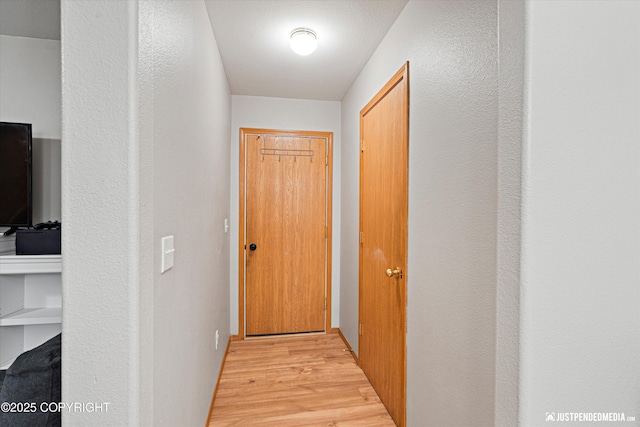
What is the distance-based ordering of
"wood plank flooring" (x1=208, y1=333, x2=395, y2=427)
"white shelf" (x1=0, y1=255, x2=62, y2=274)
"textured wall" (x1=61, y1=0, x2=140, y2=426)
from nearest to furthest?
1. "textured wall" (x1=61, y1=0, x2=140, y2=426)
2. "white shelf" (x1=0, y1=255, x2=62, y2=274)
3. "wood plank flooring" (x1=208, y1=333, x2=395, y2=427)

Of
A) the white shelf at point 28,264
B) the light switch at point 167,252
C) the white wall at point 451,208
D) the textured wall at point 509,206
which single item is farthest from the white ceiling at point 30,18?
the textured wall at point 509,206

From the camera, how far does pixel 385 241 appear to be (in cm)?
207

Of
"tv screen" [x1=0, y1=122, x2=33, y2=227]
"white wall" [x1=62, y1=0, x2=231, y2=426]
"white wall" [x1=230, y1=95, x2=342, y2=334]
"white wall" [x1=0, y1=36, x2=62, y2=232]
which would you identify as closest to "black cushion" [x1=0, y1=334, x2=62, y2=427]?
"white wall" [x1=62, y1=0, x2=231, y2=426]

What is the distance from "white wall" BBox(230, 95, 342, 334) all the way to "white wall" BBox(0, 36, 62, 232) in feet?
5.09

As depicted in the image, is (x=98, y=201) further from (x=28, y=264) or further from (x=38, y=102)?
(x=38, y=102)

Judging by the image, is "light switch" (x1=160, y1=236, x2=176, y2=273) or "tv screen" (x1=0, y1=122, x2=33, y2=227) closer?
"light switch" (x1=160, y1=236, x2=176, y2=273)

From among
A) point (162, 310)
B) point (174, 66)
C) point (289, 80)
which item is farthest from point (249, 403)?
point (289, 80)

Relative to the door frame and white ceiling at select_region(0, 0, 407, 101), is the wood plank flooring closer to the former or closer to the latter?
the door frame

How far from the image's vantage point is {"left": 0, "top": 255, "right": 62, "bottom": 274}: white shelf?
1.30 m

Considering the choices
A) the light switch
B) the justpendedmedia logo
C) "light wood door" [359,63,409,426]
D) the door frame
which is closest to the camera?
the justpendedmedia logo

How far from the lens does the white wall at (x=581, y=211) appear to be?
827 mm

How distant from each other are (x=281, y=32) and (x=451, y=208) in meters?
1.63

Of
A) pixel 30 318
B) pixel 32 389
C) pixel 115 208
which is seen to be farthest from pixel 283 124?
pixel 32 389

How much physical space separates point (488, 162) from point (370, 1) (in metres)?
1.24
